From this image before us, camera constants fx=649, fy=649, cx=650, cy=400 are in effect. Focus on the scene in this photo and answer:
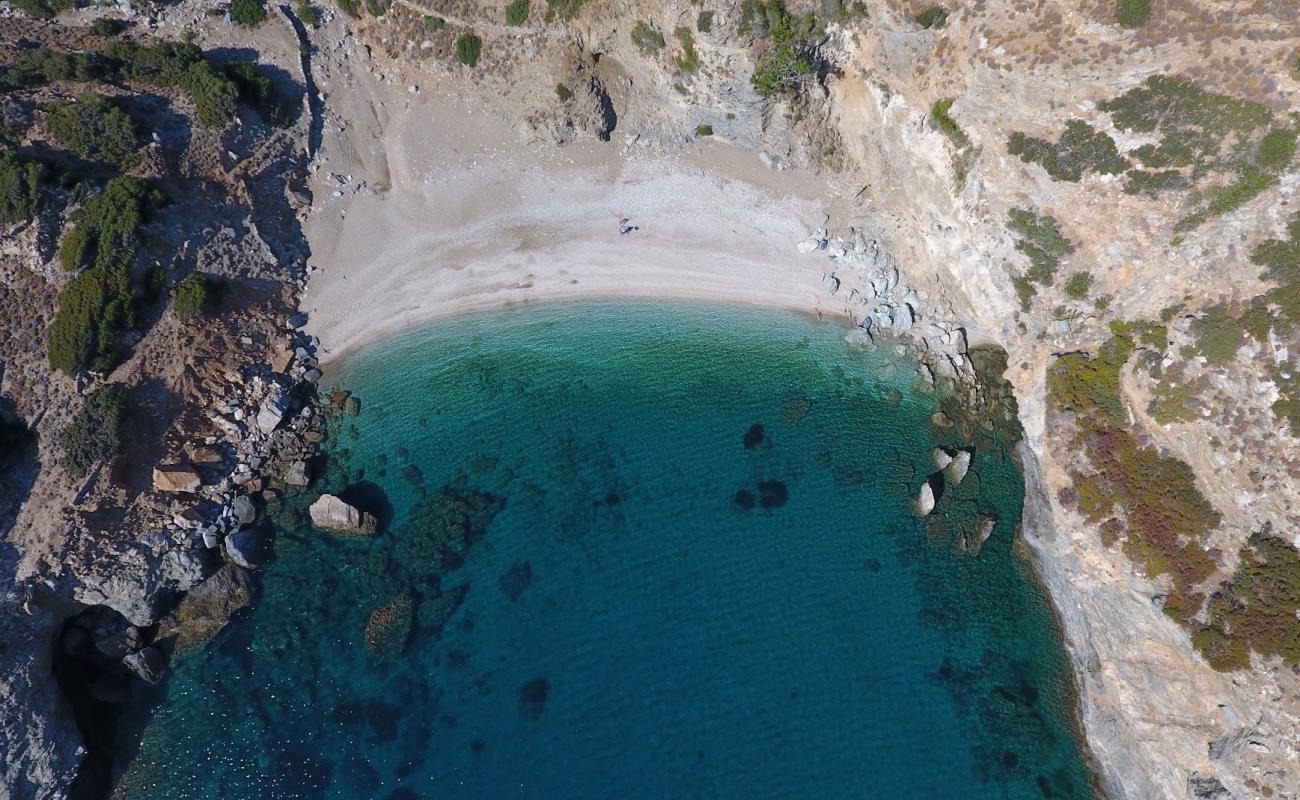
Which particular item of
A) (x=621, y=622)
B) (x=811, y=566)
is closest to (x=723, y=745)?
(x=621, y=622)

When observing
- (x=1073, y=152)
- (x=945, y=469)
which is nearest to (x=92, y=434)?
(x=945, y=469)

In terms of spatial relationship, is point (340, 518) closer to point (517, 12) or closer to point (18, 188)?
point (18, 188)

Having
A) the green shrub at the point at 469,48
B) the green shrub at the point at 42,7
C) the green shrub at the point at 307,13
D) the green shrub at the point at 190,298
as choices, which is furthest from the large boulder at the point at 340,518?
the green shrub at the point at 42,7

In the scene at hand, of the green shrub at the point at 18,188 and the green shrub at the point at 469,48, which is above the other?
the green shrub at the point at 469,48

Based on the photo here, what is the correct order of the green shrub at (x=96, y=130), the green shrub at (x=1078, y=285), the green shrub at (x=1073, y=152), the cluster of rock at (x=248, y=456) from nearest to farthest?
the green shrub at (x=1073, y=152) → the cluster of rock at (x=248, y=456) → the green shrub at (x=96, y=130) → the green shrub at (x=1078, y=285)

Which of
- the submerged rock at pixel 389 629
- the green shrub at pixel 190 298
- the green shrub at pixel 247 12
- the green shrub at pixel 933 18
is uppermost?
the green shrub at pixel 247 12

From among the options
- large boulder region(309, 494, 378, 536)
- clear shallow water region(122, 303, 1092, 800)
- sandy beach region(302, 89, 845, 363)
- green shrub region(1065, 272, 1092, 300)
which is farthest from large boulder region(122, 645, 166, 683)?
green shrub region(1065, 272, 1092, 300)

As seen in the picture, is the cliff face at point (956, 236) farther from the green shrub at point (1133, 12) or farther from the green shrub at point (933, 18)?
the green shrub at point (933, 18)
